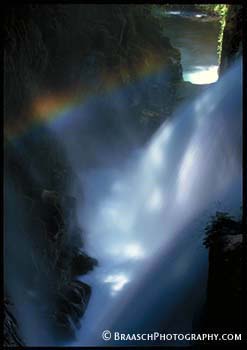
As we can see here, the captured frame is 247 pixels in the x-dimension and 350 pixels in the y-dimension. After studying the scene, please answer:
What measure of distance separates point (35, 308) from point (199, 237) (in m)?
3.67

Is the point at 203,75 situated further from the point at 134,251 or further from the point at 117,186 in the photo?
the point at 134,251

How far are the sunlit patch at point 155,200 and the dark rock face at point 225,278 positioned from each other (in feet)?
9.55

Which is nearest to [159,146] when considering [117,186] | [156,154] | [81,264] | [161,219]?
[156,154]

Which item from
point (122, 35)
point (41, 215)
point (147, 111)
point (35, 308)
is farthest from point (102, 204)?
point (122, 35)

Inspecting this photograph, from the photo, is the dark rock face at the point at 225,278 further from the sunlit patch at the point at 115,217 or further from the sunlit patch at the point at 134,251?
the sunlit patch at the point at 115,217

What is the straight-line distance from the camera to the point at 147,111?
1414 cm

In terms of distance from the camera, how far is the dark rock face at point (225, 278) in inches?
245

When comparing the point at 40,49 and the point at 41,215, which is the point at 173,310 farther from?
the point at 40,49

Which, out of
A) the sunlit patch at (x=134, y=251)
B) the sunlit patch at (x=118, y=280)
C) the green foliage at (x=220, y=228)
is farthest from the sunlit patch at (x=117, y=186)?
the green foliage at (x=220, y=228)

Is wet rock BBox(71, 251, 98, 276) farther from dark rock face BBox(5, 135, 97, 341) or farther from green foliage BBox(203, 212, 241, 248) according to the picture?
green foliage BBox(203, 212, 241, 248)

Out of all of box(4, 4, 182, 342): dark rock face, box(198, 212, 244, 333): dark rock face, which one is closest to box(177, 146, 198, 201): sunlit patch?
box(4, 4, 182, 342): dark rock face

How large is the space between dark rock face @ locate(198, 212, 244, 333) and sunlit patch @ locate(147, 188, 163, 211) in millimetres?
2910

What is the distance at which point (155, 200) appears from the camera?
427 inches

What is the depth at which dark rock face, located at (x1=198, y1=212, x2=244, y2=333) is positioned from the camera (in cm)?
623
